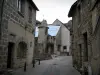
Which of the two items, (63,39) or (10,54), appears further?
(63,39)

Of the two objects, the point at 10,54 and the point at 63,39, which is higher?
the point at 63,39

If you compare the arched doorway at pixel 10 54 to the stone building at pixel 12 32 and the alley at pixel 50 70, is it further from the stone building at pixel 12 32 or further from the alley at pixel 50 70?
the alley at pixel 50 70

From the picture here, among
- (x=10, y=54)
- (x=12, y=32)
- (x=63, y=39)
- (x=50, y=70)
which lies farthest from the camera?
(x=63, y=39)

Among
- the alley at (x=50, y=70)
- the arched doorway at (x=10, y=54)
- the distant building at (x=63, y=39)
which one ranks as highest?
the distant building at (x=63, y=39)

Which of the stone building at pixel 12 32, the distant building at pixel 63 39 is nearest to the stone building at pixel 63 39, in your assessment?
the distant building at pixel 63 39

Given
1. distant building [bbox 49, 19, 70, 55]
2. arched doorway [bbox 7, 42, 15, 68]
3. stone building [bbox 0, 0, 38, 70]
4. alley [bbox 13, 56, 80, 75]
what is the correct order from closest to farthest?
1. stone building [bbox 0, 0, 38, 70]
2. alley [bbox 13, 56, 80, 75]
3. arched doorway [bbox 7, 42, 15, 68]
4. distant building [bbox 49, 19, 70, 55]

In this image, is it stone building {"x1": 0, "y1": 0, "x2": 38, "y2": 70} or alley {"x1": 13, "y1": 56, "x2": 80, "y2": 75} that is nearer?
stone building {"x1": 0, "y1": 0, "x2": 38, "y2": 70}

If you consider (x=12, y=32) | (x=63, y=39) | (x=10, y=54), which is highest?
(x=63, y=39)

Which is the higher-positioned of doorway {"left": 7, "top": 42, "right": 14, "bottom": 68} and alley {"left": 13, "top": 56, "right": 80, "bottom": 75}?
doorway {"left": 7, "top": 42, "right": 14, "bottom": 68}

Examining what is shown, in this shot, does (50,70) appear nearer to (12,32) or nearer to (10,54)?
(10,54)

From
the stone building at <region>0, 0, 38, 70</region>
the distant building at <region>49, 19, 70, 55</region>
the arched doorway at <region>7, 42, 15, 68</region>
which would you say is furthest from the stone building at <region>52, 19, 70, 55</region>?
the arched doorway at <region>7, 42, 15, 68</region>

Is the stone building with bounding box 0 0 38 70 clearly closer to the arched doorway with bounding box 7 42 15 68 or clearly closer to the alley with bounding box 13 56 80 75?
the arched doorway with bounding box 7 42 15 68

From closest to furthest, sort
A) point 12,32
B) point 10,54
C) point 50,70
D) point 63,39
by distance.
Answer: point 12,32 < point 10,54 < point 50,70 < point 63,39

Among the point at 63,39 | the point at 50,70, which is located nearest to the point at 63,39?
the point at 63,39
